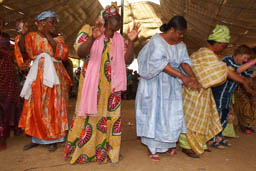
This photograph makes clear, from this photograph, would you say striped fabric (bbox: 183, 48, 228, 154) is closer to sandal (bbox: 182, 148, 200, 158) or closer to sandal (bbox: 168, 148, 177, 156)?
sandal (bbox: 182, 148, 200, 158)

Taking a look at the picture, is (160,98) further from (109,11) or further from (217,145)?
(217,145)

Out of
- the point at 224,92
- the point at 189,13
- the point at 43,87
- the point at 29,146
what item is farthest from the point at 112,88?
the point at 189,13

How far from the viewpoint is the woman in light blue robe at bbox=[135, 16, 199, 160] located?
301 centimetres

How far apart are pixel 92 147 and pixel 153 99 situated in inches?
38.3

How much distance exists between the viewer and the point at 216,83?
3193mm

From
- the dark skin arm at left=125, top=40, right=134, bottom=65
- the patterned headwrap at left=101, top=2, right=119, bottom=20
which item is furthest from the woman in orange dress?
the dark skin arm at left=125, top=40, right=134, bottom=65

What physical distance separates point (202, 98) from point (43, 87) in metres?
2.23

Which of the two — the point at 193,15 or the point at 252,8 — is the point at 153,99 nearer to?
the point at 252,8

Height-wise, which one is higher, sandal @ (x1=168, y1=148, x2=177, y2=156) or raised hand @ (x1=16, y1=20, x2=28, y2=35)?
raised hand @ (x1=16, y1=20, x2=28, y2=35)

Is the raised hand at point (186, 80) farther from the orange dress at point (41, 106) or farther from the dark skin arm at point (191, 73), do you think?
the orange dress at point (41, 106)

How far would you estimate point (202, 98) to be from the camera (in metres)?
3.34

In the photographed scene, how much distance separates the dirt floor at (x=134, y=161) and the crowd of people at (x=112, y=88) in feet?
0.39

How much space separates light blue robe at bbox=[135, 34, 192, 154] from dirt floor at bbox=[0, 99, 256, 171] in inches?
10.4

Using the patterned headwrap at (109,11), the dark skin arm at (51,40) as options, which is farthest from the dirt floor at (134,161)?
the patterned headwrap at (109,11)
